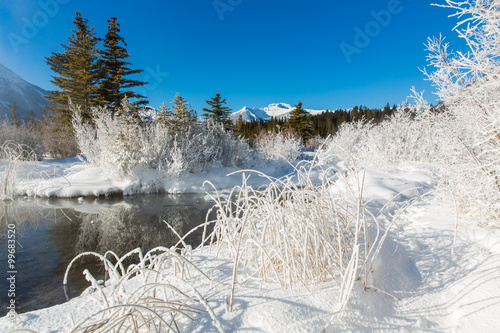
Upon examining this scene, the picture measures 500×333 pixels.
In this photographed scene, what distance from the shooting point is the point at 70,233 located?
170 inches

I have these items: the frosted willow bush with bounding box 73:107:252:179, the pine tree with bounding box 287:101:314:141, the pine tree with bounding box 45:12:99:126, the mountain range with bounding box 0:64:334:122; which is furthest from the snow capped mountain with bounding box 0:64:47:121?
the frosted willow bush with bounding box 73:107:252:179

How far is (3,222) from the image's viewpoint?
473 centimetres

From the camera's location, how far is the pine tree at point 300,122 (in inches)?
1207

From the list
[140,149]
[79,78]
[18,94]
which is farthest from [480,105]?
[18,94]

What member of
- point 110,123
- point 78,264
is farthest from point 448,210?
point 110,123

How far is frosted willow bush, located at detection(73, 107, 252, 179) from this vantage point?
891 cm

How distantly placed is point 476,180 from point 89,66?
2155cm

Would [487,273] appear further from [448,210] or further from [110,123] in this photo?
[110,123]

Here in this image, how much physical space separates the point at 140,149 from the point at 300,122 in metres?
25.2

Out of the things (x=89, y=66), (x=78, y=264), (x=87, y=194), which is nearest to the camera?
(x=78, y=264)

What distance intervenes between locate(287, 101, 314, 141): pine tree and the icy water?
25332 millimetres

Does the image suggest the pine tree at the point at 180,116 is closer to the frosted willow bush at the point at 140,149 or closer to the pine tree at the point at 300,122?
the frosted willow bush at the point at 140,149

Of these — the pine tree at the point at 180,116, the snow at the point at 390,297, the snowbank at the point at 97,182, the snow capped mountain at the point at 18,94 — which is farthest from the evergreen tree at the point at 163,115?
the snow capped mountain at the point at 18,94

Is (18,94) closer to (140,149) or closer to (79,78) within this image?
(79,78)
